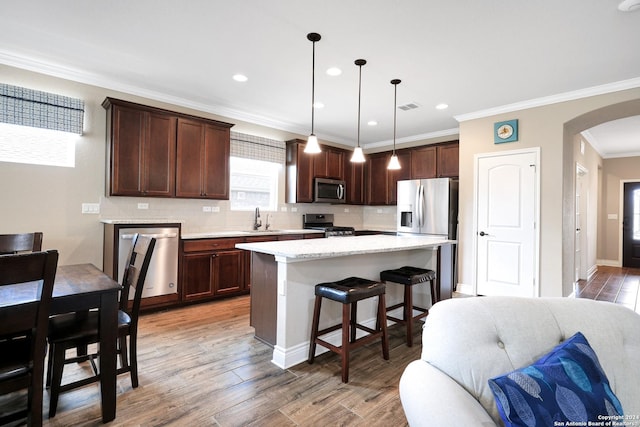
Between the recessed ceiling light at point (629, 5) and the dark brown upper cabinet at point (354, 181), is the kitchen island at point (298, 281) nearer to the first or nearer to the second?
the recessed ceiling light at point (629, 5)

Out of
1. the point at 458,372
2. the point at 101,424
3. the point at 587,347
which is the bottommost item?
the point at 101,424

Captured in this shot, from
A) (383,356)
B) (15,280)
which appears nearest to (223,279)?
(383,356)

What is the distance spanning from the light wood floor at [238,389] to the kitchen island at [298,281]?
163 mm

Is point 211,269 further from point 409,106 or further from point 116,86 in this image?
point 409,106

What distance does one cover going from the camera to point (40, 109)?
126 inches

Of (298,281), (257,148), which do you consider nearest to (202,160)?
(257,148)

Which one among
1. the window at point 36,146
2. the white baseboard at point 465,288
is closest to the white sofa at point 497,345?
the white baseboard at point 465,288

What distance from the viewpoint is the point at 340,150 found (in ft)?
19.9

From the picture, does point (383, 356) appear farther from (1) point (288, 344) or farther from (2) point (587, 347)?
(2) point (587, 347)

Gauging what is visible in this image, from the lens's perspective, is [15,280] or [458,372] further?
[15,280]

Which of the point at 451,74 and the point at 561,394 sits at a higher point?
the point at 451,74

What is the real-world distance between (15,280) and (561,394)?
1912mm

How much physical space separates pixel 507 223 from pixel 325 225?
2998 millimetres

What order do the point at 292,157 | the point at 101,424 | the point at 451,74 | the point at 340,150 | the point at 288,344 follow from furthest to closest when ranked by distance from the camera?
the point at 340,150
the point at 292,157
the point at 451,74
the point at 288,344
the point at 101,424
